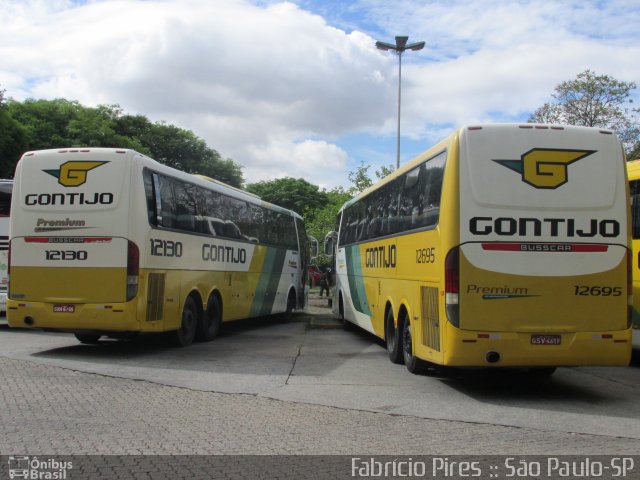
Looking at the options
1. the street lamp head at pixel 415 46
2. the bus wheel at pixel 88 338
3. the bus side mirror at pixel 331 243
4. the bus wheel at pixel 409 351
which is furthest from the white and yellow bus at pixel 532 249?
the street lamp head at pixel 415 46

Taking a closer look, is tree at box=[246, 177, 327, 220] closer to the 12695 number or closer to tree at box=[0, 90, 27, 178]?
tree at box=[0, 90, 27, 178]

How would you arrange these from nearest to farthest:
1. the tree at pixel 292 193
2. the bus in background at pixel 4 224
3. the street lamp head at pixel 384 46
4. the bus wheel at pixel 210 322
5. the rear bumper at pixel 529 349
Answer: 1. the rear bumper at pixel 529 349
2. the bus wheel at pixel 210 322
3. the bus in background at pixel 4 224
4. the street lamp head at pixel 384 46
5. the tree at pixel 292 193

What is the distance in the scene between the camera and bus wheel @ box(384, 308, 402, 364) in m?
10.9

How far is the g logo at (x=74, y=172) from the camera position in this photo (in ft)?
35.8

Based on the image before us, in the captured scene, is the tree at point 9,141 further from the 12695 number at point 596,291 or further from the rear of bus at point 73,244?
the 12695 number at point 596,291

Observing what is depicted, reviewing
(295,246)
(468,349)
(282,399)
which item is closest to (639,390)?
(468,349)

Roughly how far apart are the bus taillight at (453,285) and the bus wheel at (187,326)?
20.6 ft

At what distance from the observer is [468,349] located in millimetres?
7941

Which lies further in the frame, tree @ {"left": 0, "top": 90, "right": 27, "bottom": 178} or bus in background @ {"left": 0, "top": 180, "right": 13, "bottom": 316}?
tree @ {"left": 0, "top": 90, "right": 27, "bottom": 178}

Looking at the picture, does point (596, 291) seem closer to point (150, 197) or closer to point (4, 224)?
point (150, 197)

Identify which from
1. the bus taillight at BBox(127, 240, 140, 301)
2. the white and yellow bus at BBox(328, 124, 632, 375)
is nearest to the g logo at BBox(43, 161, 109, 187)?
the bus taillight at BBox(127, 240, 140, 301)

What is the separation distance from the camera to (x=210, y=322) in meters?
14.2

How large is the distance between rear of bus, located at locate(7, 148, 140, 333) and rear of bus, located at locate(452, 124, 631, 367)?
549cm

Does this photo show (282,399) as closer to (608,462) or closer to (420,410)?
(420,410)
